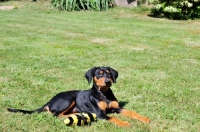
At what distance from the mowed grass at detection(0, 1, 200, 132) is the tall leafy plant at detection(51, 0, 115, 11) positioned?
7.77ft

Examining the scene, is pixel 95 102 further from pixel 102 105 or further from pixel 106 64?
pixel 106 64

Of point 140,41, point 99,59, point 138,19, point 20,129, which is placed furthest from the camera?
point 138,19

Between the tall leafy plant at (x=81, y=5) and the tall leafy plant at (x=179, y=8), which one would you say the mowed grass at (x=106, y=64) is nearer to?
the tall leafy plant at (x=179, y=8)

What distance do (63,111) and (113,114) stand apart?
0.77m

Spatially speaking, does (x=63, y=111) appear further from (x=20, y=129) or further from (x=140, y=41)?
(x=140, y=41)

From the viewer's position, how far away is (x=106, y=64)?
9.66 m

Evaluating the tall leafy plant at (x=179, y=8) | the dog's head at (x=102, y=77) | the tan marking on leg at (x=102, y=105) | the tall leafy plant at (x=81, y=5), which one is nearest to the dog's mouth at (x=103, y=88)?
the dog's head at (x=102, y=77)

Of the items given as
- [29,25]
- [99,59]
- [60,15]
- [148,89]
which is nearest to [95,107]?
[148,89]

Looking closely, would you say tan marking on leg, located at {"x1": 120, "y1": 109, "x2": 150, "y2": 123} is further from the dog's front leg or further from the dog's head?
the dog's head

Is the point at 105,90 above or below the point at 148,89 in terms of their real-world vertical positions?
above

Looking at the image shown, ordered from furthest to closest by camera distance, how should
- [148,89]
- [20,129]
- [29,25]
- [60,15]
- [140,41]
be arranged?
[60,15] → [29,25] → [140,41] → [148,89] → [20,129]

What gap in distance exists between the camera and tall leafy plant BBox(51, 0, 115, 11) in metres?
21.1

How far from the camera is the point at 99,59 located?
10.1 m

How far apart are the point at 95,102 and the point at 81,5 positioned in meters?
16.3
